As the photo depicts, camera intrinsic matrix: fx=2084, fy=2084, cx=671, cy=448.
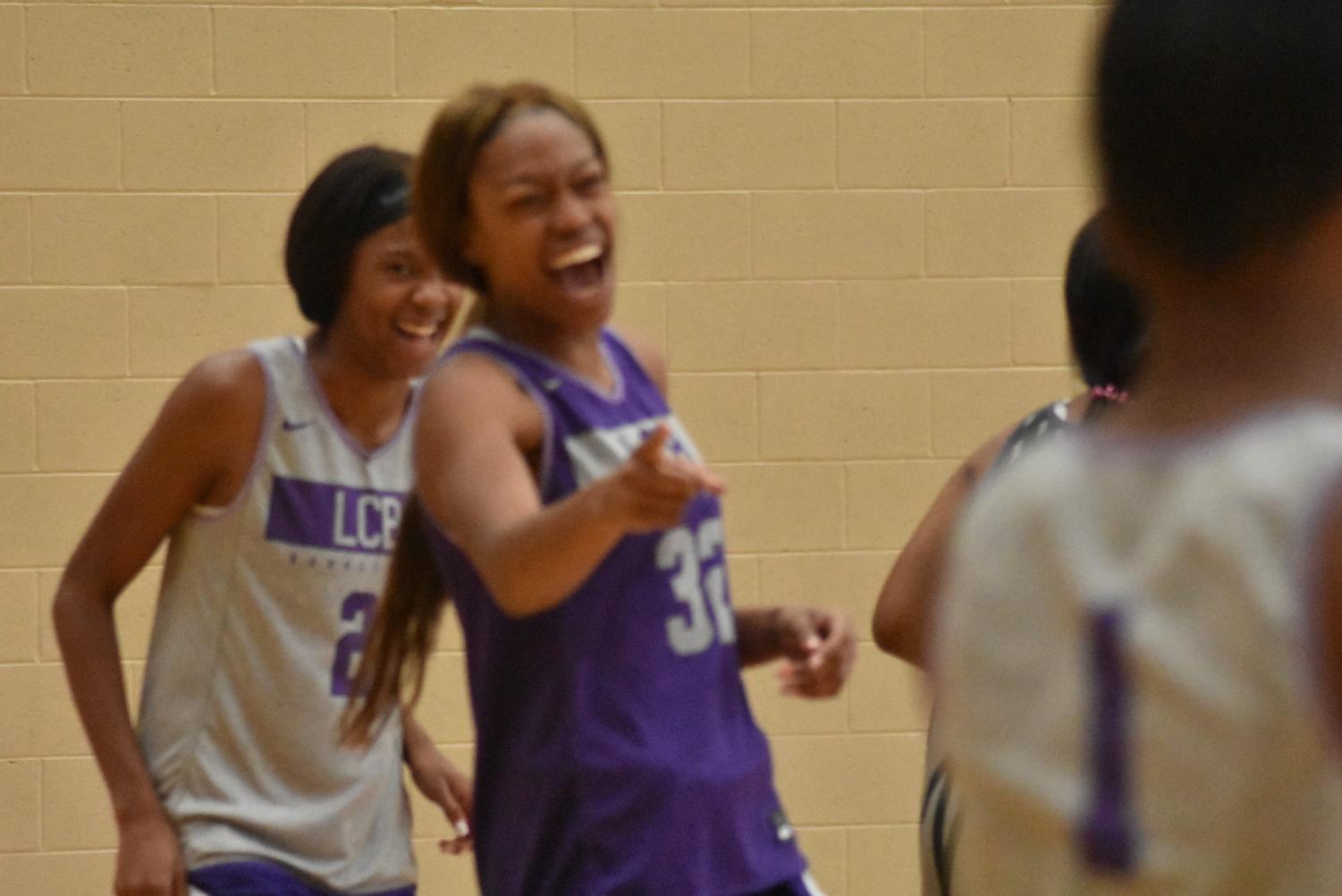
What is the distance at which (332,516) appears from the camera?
9.36 ft

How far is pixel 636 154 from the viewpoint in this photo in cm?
457

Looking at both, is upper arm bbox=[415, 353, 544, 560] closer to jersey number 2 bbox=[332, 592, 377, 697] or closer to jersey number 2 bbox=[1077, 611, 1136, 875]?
jersey number 2 bbox=[332, 592, 377, 697]

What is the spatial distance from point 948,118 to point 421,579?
268 centimetres

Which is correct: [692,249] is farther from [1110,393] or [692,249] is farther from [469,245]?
[469,245]

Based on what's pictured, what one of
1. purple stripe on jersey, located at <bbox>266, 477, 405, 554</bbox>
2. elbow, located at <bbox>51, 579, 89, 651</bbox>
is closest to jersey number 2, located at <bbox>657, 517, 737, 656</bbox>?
purple stripe on jersey, located at <bbox>266, 477, 405, 554</bbox>

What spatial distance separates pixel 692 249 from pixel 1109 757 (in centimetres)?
352

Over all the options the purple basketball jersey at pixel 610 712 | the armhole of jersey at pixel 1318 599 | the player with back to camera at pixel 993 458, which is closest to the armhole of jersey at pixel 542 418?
the purple basketball jersey at pixel 610 712

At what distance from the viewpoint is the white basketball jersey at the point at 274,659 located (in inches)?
110

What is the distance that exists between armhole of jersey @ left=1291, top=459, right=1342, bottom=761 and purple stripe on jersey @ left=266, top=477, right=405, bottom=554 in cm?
190

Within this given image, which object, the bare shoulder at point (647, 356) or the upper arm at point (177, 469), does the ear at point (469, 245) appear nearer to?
the bare shoulder at point (647, 356)

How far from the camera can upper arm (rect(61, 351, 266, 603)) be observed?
2.77 m

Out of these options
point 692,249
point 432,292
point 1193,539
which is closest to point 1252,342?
point 1193,539

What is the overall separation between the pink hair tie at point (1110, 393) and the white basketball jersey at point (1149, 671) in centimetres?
137

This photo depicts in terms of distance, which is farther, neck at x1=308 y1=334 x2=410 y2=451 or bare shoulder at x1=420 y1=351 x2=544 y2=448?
neck at x1=308 y1=334 x2=410 y2=451
